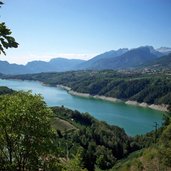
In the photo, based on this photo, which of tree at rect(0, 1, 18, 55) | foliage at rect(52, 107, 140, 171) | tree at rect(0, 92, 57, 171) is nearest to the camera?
tree at rect(0, 1, 18, 55)

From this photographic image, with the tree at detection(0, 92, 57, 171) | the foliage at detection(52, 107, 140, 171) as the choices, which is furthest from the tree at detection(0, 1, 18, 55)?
the foliage at detection(52, 107, 140, 171)

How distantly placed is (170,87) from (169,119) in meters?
101

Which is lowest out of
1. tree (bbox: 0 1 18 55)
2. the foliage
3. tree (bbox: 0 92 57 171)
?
the foliage

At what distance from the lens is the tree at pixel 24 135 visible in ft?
35.9

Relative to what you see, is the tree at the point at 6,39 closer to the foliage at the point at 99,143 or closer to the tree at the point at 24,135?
the tree at the point at 24,135

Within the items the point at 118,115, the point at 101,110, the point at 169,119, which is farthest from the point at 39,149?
the point at 101,110

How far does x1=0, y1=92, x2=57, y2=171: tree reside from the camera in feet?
35.9

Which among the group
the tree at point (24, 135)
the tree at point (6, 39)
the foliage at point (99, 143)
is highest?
the tree at point (6, 39)

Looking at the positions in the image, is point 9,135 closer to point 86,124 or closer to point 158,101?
point 86,124

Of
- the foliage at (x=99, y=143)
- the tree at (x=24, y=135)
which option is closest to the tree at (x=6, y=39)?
the tree at (x=24, y=135)

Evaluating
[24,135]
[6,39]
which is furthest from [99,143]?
[6,39]

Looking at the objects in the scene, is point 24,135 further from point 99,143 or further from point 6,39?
point 99,143

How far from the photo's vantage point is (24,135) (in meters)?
11.0

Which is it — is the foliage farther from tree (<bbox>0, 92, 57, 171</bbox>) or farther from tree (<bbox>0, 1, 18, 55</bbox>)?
tree (<bbox>0, 1, 18, 55</bbox>)
